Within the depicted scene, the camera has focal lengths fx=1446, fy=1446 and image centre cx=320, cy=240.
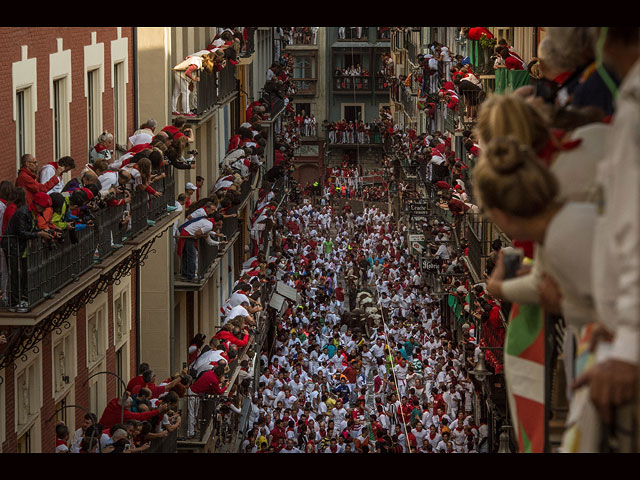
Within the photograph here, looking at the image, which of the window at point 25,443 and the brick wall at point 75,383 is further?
the window at point 25,443

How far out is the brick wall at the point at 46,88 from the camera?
19.1 meters

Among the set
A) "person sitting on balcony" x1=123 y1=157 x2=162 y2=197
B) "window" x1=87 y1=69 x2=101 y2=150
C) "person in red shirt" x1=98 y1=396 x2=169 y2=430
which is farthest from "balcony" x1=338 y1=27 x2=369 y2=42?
"person in red shirt" x1=98 y1=396 x2=169 y2=430

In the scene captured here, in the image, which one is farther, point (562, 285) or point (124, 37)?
point (124, 37)

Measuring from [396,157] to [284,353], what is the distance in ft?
132

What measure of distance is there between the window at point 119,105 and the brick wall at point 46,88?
444mm

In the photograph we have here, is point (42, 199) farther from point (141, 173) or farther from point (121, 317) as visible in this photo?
point (121, 317)

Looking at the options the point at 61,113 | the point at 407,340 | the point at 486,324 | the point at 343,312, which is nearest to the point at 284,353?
the point at 407,340

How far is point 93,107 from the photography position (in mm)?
25656

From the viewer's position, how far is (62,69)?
22859mm

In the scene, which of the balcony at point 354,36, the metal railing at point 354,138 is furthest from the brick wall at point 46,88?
the balcony at point 354,36

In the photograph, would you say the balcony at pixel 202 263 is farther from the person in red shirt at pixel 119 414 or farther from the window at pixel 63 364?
the person in red shirt at pixel 119 414


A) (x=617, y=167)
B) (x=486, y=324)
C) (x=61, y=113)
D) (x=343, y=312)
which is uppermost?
(x=617, y=167)
